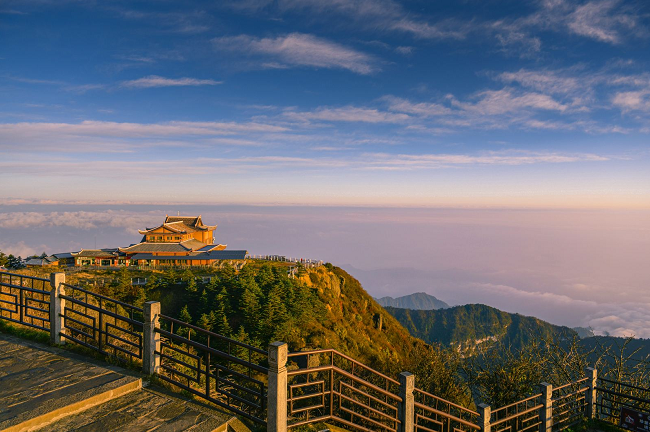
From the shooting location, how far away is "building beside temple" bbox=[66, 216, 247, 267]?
4450 centimetres

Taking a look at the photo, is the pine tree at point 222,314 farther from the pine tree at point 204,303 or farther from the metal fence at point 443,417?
the metal fence at point 443,417

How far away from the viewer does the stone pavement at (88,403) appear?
5382mm

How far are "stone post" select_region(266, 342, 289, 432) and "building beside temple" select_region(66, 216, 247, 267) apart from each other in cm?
4199

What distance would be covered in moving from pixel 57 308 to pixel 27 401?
2.96 metres

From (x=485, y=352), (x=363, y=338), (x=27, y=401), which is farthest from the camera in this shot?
(x=363, y=338)

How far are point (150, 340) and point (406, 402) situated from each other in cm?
511

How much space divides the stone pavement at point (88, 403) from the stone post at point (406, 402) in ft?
10.1

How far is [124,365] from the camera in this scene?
24.0 ft

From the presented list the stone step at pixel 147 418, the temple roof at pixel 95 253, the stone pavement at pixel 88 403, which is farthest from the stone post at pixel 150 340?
the temple roof at pixel 95 253

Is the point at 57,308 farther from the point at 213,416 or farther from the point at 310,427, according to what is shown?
the point at 310,427

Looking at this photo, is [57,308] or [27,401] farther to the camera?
[57,308]

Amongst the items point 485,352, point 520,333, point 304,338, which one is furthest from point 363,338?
point 520,333

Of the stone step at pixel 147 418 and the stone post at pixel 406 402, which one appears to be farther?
the stone post at pixel 406 402

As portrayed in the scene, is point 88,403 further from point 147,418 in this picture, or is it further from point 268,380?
point 268,380
